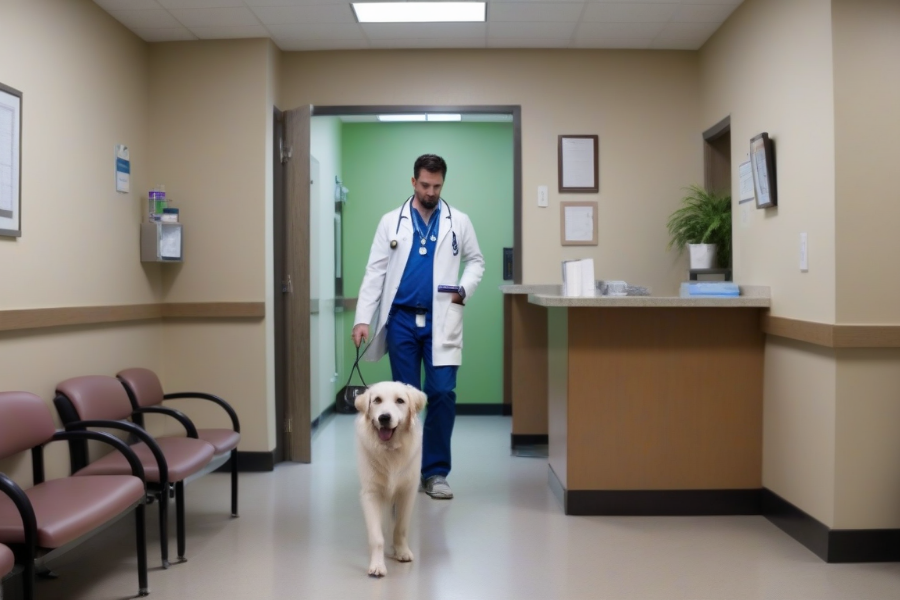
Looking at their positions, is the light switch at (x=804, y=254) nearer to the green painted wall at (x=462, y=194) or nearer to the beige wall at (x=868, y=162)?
the beige wall at (x=868, y=162)

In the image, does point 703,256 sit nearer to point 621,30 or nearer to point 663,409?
point 663,409

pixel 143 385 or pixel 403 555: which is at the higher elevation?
pixel 143 385

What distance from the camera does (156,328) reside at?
14.6 ft

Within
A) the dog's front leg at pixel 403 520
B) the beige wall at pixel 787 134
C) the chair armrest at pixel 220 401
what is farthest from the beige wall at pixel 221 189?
A: the beige wall at pixel 787 134

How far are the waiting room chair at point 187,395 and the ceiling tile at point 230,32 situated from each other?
196 centimetres

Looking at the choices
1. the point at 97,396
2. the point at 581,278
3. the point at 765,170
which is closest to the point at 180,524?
the point at 97,396

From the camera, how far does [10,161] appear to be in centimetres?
303

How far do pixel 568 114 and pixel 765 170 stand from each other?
1619 millimetres

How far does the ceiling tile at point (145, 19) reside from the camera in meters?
3.98

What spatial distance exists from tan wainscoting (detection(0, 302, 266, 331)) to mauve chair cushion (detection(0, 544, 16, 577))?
1246 mm

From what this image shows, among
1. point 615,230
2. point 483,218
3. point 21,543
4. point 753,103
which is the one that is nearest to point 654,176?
point 615,230

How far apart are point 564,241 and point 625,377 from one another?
144 cm

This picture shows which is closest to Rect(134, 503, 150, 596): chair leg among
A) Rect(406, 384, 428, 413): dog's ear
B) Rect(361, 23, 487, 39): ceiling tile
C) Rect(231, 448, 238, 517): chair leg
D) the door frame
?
Rect(231, 448, 238, 517): chair leg

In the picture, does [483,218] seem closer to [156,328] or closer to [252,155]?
[252,155]
